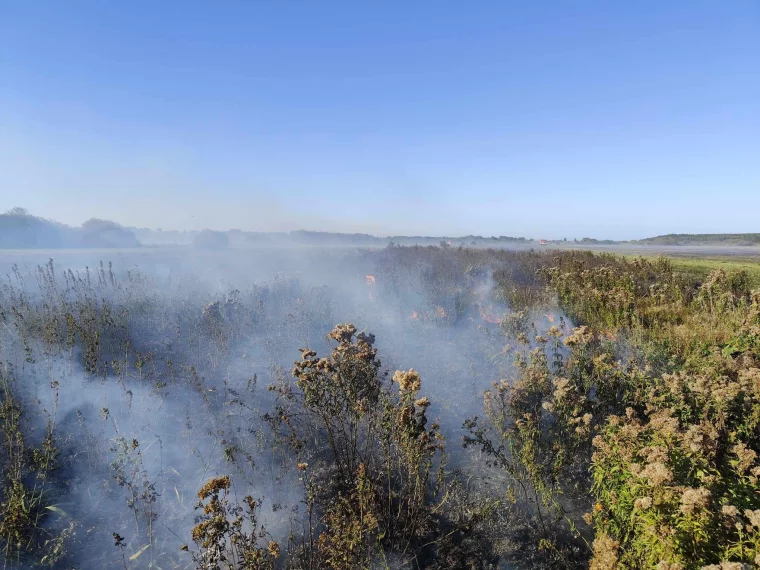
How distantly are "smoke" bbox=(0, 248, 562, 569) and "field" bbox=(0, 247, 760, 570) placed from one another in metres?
0.03

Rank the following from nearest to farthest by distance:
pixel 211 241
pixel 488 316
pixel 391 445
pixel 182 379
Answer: pixel 391 445 < pixel 182 379 < pixel 488 316 < pixel 211 241

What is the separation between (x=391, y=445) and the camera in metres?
5.01

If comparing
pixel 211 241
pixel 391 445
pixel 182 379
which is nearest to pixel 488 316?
pixel 391 445

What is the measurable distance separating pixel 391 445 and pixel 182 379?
153 inches

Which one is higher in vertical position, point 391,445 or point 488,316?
point 488,316

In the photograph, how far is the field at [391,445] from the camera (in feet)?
8.50

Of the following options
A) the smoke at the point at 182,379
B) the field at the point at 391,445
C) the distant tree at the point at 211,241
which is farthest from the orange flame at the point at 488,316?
the distant tree at the point at 211,241

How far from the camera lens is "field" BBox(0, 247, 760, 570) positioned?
2592 millimetres

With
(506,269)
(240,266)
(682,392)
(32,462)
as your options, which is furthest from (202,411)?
(240,266)

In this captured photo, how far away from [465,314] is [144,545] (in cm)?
792

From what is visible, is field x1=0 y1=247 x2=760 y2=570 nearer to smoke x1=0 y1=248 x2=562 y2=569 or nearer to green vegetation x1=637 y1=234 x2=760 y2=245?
smoke x1=0 y1=248 x2=562 y2=569

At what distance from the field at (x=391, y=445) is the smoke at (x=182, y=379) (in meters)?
0.03

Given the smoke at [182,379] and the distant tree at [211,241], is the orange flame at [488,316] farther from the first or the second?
the distant tree at [211,241]

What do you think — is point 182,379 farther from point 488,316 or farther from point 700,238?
point 700,238
